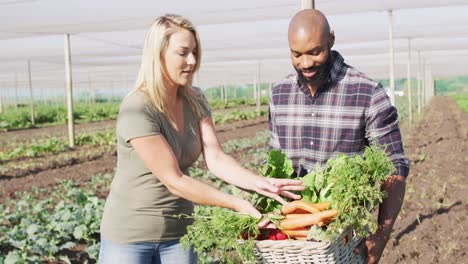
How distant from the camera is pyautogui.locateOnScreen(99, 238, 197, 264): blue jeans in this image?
2.31 meters

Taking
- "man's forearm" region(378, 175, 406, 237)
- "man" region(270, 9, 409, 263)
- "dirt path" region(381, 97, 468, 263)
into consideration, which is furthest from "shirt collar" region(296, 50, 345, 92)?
"dirt path" region(381, 97, 468, 263)

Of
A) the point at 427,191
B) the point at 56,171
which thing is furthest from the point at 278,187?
the point at 56,171

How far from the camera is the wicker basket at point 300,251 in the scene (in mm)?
1758

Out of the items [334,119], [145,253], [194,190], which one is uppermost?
[334,119]

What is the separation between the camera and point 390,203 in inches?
86.1

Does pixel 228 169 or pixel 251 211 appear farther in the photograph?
pixel 228 169

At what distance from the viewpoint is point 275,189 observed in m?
2.06

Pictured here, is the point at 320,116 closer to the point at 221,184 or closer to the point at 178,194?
the point at 178,194

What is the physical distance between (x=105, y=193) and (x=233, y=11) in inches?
134

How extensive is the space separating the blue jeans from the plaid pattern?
0.59 m

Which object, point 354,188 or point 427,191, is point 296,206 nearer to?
point 354,188

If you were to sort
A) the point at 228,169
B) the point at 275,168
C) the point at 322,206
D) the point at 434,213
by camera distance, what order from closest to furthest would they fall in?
the point at 322,206, the point at 275,168, the point at 228,169, the point at 434,213

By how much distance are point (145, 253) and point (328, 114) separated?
90 centimetres

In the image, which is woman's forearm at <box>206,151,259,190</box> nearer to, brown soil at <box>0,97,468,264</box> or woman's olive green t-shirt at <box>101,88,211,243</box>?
woman's olive green t-shirt at <box>101,88,211,243</box>
